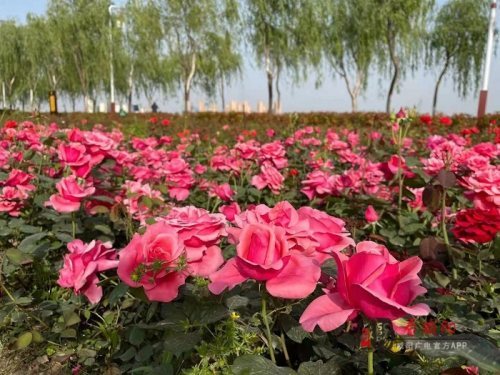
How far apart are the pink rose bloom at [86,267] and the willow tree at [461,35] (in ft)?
79.2

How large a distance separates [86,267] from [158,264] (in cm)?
48

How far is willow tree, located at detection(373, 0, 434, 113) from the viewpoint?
2034 cm

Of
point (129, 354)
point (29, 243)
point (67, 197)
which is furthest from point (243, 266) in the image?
point (29, 243)

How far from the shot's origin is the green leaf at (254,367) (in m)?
0.92

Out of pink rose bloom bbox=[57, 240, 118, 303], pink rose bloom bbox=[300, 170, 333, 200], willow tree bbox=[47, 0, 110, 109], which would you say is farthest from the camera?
willow tree bbox=[47, 0, 110, 109]

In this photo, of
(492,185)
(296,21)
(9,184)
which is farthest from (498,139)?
(296,21)

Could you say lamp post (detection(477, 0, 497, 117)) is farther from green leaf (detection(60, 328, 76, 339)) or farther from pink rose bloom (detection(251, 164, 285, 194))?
green leaf (detection(60, 328, 76, 339))

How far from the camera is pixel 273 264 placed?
0.86m

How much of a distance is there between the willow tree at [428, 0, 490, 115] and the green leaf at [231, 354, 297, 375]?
24.5 meters

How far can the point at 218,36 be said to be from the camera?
80.7 feet

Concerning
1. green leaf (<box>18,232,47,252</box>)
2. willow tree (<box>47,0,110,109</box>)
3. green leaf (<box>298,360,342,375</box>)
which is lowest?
green leaf (<box>18,232,47,252</box>)

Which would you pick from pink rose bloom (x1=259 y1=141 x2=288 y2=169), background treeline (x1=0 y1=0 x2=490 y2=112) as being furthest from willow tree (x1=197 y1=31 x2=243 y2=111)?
pink rose bloom (x1=259 y1=141 x2=288 y2=169)

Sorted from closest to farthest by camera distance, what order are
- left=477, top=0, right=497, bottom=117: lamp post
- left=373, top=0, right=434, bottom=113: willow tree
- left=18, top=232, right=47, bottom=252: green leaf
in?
left=18, top=232, right=47, bottom=252: green leaf < left=477, top=0, right=497, bottom=117: lamp post < left=373, top=0, right=434, bottom=113: willow tree

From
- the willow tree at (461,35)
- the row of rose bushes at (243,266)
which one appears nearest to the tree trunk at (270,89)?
the willow tree at (461,35)
